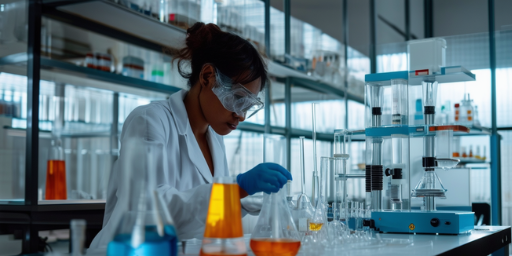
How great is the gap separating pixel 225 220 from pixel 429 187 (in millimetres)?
1312

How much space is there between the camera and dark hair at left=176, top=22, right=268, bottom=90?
5.29 ft

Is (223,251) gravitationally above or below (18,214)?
above

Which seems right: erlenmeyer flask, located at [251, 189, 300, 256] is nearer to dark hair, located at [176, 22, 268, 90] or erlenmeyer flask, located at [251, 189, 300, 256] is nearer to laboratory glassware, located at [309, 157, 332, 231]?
laboratory glassware, located at [309, 157, 332, 231]

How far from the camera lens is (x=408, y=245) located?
137 cm

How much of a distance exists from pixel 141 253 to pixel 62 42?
10.2ft

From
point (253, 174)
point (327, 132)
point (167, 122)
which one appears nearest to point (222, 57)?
point (167, 122)

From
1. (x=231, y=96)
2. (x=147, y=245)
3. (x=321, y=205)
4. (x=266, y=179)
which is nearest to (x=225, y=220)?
(x=147, y=245)

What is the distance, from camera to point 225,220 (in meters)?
0.83

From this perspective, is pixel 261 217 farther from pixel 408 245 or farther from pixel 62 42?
pixel 62 42

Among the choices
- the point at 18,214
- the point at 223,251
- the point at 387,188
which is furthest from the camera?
the point at 18,214

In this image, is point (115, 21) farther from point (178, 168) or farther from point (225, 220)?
point (225, 220)

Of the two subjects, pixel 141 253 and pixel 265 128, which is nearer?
pixel 141 253

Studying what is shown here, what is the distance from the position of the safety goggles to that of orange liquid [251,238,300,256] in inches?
27.0

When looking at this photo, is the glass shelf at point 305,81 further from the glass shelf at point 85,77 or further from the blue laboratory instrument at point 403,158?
the blue laboratory instrument at point 403,158
